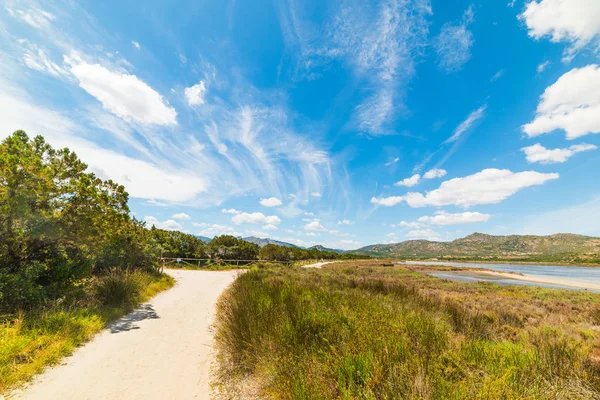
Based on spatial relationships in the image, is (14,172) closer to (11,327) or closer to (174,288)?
(11,327)

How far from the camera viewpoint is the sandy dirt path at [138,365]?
359 cm

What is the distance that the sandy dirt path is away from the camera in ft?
11.8

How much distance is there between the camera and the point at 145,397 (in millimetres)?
3514

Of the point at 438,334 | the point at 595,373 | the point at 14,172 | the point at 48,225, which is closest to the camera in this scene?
the point at 595,373

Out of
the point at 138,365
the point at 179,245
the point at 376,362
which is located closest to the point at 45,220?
the point at 138,365

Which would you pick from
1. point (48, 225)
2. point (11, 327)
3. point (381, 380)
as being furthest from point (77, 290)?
point (381, 380)

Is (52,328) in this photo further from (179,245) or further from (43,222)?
(179,245)

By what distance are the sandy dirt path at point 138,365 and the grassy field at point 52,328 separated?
0.78ft

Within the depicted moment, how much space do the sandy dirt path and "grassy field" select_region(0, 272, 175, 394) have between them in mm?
237

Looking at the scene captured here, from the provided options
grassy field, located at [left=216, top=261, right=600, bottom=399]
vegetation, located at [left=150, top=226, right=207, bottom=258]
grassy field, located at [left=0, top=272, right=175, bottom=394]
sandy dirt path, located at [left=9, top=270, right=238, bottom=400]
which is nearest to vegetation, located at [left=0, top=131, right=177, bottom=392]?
grassy field, located at [left=0, top=272, right=175, bottom=394]

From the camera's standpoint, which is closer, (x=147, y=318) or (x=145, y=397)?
(x=145, y=397)

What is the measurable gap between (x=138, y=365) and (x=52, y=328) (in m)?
2.61

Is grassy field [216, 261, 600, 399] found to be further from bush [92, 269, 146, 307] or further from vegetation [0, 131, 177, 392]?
bush [92, 269, 146, 307]

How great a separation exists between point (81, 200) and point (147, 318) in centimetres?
416
